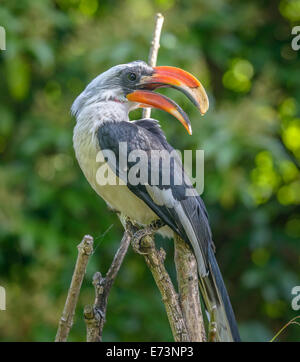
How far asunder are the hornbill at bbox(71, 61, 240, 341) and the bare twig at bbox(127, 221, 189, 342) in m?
0.21

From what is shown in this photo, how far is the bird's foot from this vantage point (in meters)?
2.71

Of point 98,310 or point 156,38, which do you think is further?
point 156,38

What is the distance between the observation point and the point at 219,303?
9.04 ft

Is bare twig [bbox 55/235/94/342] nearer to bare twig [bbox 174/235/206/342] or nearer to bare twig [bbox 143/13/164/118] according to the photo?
bare twig [bbox 174/235/206/342]

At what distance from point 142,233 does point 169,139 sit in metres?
2.15

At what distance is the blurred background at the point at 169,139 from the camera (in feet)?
15.0

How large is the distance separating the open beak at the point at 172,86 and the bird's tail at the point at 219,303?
0.67 m

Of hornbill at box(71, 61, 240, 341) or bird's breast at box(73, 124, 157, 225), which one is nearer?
hornbill at box(71, 61, 240, 341)
